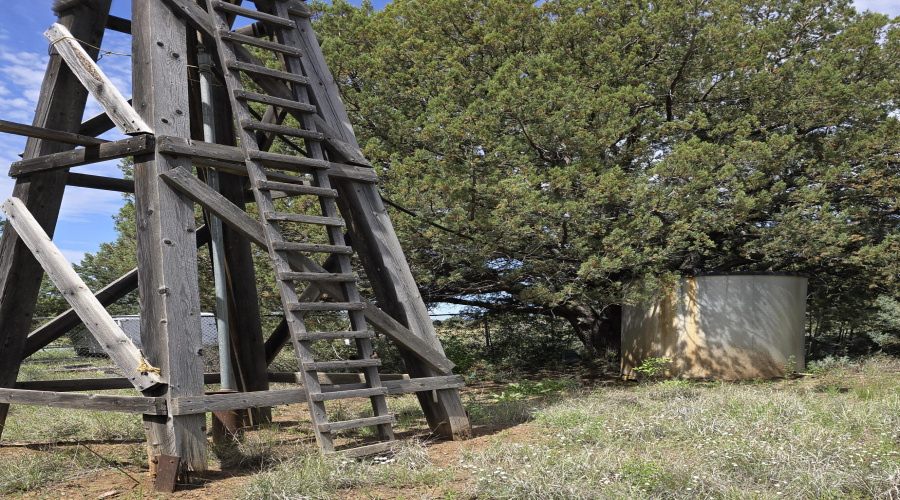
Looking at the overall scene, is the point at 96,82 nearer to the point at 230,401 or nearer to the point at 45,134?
the point at 45,134

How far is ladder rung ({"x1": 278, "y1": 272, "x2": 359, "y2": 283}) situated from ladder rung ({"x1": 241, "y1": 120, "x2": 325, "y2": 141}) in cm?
111

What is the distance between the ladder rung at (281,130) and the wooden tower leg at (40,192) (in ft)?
6.19

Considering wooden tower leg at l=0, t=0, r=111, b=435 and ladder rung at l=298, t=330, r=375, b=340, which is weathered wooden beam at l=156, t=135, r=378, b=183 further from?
wooden tower leg at l=0, t=0, r=111, b=435

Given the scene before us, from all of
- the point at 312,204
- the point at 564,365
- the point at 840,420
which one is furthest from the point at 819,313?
the point at 312,204

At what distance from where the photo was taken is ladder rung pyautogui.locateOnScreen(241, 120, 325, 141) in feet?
16.0

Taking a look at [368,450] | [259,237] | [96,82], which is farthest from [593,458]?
[96,82]

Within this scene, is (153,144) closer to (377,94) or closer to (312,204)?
(312,204)

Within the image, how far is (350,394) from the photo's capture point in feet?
15.2

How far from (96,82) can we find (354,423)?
3180 millimetres

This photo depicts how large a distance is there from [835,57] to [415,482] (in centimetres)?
1008

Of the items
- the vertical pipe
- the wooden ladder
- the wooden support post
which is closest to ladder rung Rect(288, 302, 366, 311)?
the wooden ladder

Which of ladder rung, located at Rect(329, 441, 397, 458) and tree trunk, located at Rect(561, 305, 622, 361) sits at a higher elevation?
tree trunk, located at Rect(561, 305, 622, 361)

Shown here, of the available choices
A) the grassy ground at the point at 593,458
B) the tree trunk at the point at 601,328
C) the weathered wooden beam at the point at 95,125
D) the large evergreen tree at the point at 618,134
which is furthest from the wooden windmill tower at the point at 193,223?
the tree trunk at the point at 601,328

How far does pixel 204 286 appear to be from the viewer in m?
11.5
